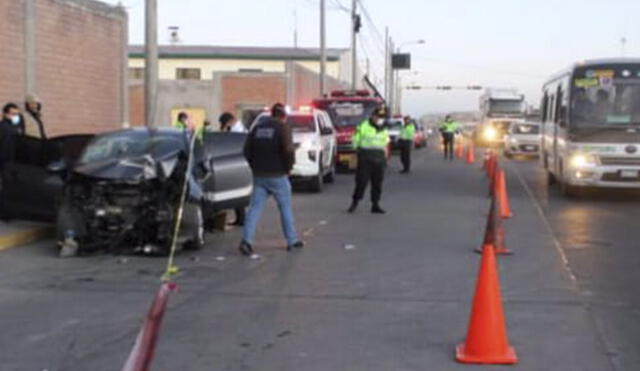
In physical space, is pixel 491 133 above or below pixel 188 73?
below

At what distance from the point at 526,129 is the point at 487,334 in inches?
1391

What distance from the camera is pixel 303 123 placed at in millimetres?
21625

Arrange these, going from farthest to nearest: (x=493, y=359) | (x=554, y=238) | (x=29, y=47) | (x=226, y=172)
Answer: (x=29, y=47), (x=554, y=238), (x=226, y=172), (x=493, y=359)

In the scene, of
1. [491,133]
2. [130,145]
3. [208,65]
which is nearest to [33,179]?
[130,145]

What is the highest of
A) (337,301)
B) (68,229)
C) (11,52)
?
(11,52)

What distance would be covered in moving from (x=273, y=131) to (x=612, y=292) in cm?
438

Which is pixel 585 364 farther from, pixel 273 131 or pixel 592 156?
pixel 592 156

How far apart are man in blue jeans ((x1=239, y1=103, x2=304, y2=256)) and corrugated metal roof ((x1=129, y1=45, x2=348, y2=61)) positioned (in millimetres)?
63890

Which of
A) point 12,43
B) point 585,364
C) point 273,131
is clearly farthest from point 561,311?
point 12,43

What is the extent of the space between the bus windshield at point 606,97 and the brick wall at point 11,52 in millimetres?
11353

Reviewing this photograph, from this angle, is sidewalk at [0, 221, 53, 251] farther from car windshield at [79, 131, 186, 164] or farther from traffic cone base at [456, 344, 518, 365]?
traffic cone base at [456, 344, 518, 365]

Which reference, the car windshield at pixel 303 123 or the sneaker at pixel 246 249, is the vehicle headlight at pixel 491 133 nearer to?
the car windshield at pixel 303 123

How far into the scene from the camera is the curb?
11.9m

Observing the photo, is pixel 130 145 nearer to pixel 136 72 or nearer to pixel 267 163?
pixel 267 163
